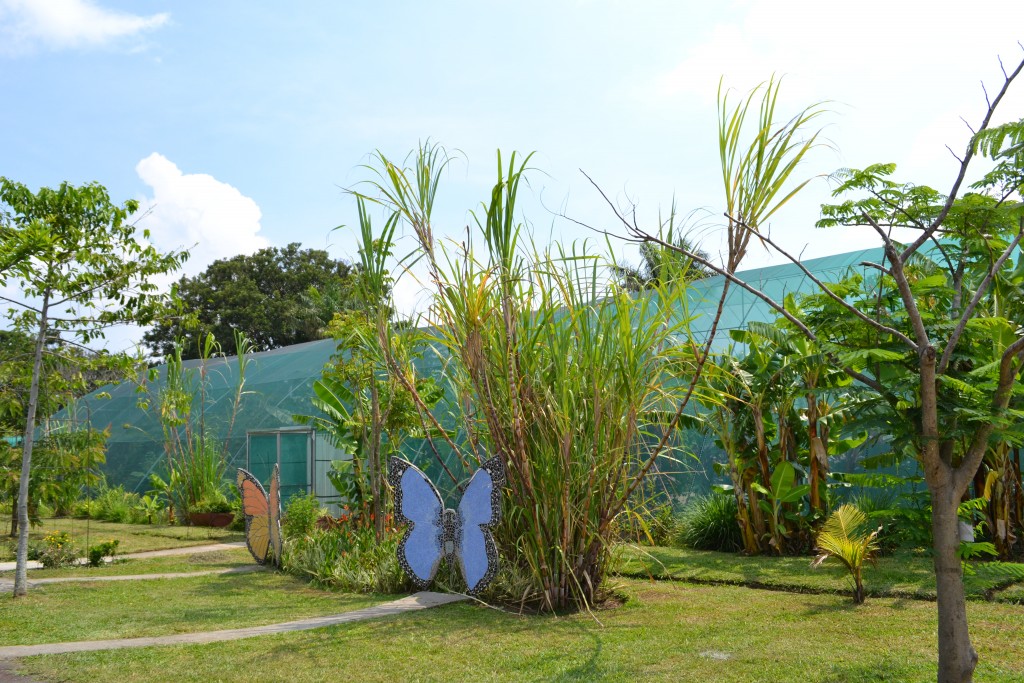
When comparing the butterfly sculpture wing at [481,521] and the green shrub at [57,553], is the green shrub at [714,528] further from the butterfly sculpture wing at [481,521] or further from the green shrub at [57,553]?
the green shrub at [57,553]

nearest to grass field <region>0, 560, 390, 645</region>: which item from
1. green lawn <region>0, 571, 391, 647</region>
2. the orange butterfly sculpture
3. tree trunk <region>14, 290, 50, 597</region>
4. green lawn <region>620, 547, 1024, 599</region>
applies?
green lawn <region>0, 571, 391, 647</region>

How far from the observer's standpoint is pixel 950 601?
4.73 m

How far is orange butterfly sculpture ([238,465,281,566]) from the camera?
475 inches

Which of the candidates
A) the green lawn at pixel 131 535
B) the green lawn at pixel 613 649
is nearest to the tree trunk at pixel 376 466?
the green lawn at pixel 613 649

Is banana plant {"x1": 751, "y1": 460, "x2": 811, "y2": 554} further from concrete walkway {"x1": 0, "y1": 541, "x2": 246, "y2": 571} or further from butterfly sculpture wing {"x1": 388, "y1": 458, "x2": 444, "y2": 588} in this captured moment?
concrete walkway {"x1": 0, "y1": 541, "x2": 246, "y2": 571}

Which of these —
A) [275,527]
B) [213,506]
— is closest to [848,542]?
[275,527]

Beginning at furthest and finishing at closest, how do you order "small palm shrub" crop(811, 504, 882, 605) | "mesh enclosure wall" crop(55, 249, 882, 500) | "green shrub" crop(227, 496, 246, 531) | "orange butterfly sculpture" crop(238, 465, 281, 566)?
"green shrub" crop(227, 496, 246, 531) < "mesh enclosure wall" crop(55, 249, 882, 500) < "orange butterfly sculpture" crop(238, 465, 281, 566) < "small palm shrub" crop(811, 504, 882, 605)

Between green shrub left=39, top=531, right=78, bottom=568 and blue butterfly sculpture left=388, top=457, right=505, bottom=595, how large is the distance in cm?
616

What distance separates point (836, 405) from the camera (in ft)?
36.9

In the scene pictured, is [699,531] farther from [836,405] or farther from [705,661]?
[705,661]

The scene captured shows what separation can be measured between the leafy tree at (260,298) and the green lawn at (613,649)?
30.2m

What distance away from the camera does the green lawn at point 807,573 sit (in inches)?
320

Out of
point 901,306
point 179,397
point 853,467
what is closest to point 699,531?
point 853,467

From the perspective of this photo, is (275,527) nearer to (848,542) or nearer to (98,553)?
(98,553)
